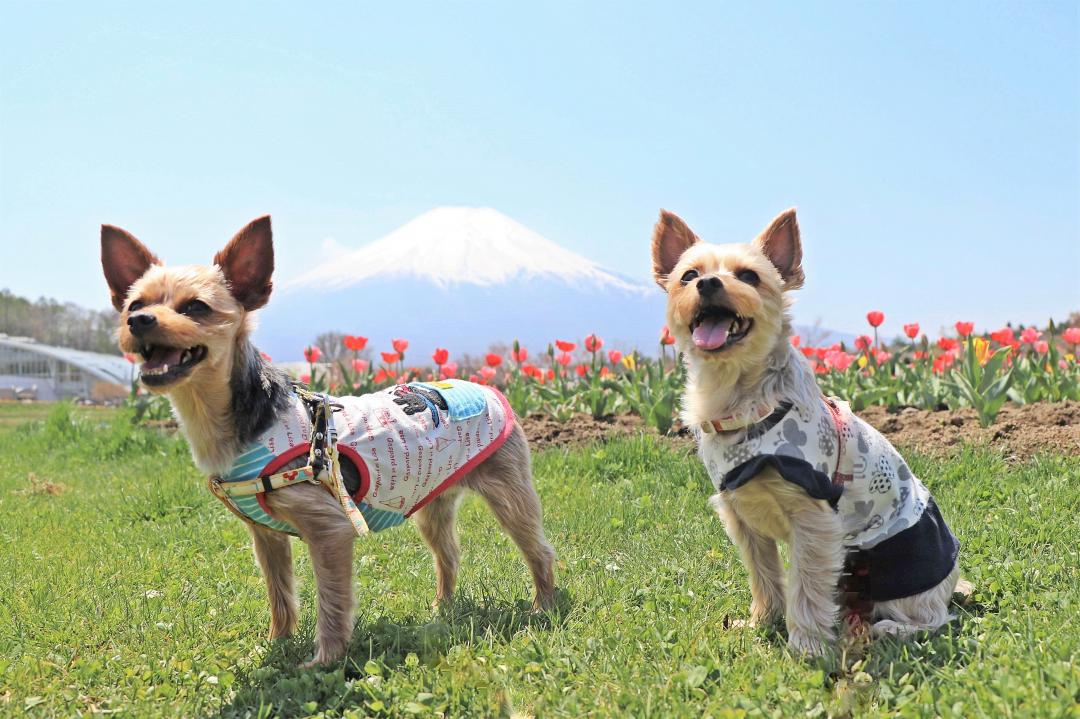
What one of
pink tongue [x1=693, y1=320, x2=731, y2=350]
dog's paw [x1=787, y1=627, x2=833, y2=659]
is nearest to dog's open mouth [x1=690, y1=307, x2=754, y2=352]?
pink tongue [x1=693, y1=320, x2=731, y2=350]

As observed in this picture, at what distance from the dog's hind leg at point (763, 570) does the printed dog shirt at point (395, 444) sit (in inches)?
50.7

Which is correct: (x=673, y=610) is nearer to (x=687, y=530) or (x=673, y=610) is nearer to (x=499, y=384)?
(x=687, y=530)

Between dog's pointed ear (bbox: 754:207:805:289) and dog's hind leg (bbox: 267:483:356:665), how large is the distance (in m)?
2.34

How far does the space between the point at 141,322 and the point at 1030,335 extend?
9.12m

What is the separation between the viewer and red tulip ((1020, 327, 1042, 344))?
9109 millimetres

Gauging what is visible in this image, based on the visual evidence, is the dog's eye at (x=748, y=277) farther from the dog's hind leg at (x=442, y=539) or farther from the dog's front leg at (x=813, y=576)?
the dog's hind leg at (x=442, y=539)

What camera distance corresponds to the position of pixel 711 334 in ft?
11.7

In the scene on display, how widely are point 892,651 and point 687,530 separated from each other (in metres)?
2.15

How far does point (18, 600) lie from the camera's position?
479 centimetres

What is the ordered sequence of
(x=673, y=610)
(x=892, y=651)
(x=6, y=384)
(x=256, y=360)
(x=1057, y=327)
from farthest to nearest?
1. (x=6, y=384)
2. (x=1057, y=327)
3. (x=673, y=610)
4. (x=256, y=360)
5. (x=892, y=651)

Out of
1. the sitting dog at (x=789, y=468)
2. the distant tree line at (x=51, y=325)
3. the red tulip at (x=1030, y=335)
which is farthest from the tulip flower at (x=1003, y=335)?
the distant tree line at (x=51, y=325)

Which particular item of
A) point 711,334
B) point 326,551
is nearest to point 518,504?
point 326,551

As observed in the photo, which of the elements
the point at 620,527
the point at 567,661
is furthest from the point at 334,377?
the point at 567,661

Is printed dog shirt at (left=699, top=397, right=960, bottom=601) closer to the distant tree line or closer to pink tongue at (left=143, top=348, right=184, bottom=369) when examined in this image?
pink tongue at (left=143, top=348, right=184, bottom=369)
